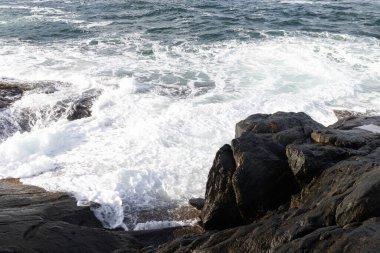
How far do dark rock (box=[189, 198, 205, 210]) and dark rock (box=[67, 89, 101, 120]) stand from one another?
562 centimetres

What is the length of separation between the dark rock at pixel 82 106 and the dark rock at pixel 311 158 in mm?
7794

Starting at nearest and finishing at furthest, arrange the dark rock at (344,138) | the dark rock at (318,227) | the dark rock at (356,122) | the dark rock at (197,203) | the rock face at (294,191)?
1. the dark rock at (318,227)
2. the rock face at (294,191)
3. the dark rock at (344,138)
4. the dark rock at (197,203)
5. the dark rock at (356,122)

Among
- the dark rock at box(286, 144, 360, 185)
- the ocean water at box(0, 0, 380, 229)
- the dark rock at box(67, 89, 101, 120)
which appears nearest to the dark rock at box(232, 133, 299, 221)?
the dark rock at box(286, 144, 360, 185)

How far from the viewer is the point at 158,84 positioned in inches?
612

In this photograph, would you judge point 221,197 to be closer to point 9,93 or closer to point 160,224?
point 160,224

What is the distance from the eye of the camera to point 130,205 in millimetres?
8523

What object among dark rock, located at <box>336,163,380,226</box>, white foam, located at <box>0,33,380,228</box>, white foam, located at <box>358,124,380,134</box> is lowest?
white foam, located at <box>0,33,380,228</box>

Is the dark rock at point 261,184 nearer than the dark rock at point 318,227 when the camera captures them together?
No

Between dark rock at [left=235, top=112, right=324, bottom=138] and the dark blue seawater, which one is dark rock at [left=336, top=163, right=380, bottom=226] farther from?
the dark blue seawater

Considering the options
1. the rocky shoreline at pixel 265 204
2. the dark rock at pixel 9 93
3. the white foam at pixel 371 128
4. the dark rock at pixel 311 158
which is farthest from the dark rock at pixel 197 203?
the dark rock at pixel 9 93

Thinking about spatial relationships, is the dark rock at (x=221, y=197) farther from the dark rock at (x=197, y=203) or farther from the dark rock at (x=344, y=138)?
the dark rock at (x=344, y=138)

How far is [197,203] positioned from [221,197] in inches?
54.6

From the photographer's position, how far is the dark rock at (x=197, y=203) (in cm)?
833

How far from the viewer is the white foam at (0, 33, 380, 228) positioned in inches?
370
